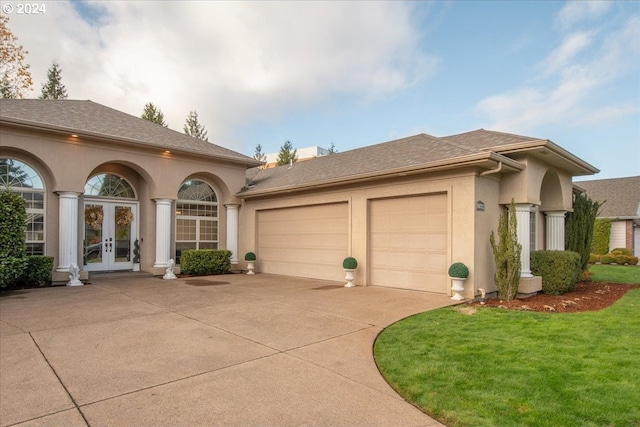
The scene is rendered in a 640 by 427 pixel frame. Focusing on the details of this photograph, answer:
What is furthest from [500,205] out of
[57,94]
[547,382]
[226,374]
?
[57,94]

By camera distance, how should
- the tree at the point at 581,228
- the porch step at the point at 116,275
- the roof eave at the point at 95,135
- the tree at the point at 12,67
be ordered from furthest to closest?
the tree at the point at 12,67 → the tree at the point at 581,228 → the porch step at the point at 116,275 → the roof eave at the point at 95,135

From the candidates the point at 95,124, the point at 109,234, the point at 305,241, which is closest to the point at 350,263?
the point at 305,241

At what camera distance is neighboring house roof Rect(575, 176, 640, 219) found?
22.1 metres

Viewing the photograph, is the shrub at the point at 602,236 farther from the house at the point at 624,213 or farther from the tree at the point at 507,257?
the tree at the point at 507,257

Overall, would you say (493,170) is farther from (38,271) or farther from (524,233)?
(38,271)

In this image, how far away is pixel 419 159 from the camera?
964 centimetres

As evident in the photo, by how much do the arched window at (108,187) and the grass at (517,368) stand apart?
1179 centimetres

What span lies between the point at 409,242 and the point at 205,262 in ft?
25.4

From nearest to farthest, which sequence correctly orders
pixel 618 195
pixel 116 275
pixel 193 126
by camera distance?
pixel 116 275
pixel 618 195
pixel 193 126

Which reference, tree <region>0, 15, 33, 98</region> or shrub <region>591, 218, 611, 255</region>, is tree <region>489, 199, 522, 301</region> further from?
tree <region>0, 15, 33, 98</region>

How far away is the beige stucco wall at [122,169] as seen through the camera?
1057cm

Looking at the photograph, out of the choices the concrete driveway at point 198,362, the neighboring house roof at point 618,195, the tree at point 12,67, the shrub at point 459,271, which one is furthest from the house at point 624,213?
the tree at point 12,67

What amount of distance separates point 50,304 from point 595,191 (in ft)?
105

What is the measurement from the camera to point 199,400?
327 cm
